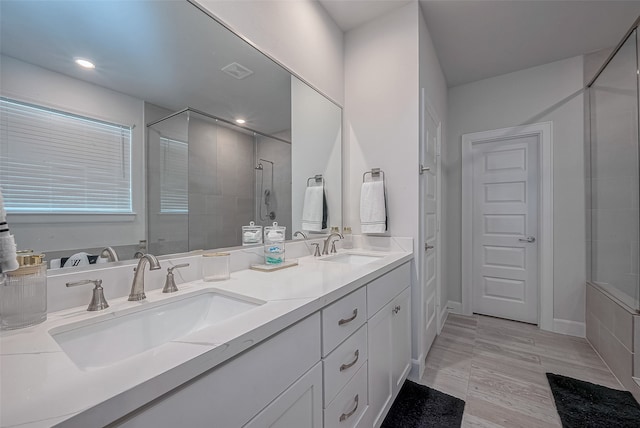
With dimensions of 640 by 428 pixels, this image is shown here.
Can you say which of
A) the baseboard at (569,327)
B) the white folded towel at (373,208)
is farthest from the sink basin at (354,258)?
the baseboard at (569,327)

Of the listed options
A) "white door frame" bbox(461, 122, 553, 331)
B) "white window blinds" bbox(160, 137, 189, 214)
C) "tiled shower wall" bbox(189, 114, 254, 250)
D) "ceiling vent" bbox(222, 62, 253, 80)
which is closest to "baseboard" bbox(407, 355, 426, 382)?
"tiled shower wall" bbox(189, 114, 254, 250)

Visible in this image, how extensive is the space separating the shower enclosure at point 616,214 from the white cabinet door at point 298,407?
2.02 meters

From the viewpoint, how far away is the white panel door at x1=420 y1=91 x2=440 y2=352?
6.22 feet

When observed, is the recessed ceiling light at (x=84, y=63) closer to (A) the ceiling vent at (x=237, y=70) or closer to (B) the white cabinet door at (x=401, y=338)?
(A) the ceiling vent at (x=237, y=70)

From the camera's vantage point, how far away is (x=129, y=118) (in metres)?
0.90

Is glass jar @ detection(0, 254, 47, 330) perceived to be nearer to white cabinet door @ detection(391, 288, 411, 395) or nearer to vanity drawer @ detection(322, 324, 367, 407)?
vanity drawer @ detection(322, 324, 367, 407)

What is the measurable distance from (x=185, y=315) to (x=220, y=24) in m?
1.24

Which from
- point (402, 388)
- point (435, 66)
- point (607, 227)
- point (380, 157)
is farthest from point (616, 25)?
point (402, 388)

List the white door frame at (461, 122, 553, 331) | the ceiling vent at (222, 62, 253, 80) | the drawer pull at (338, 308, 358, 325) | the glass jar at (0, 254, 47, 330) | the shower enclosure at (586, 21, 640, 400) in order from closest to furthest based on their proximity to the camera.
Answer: the glass jar at (0, 254, 47, 330)
the drawer pull at (338, 308, 358, 325)
the ceiling vent at (222, 62, 253, 80)
the shower enclosure at (586, 21, 640, 400)
the white door frame at (461, 122, 553, 331)

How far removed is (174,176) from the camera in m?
1.03

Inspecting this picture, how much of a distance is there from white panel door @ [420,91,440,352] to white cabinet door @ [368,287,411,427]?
1.07 ft

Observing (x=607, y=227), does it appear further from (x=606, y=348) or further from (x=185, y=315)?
(x=185, y=315)

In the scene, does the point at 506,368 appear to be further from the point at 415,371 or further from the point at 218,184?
the point at 218,184

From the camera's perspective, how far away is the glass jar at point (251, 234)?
4.34ft
